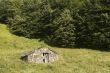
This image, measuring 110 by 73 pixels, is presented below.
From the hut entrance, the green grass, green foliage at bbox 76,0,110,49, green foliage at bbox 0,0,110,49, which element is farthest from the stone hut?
green foliage at bbox 76,0,110,49

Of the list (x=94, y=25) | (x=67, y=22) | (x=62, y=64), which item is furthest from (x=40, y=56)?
(x=67, y=22)

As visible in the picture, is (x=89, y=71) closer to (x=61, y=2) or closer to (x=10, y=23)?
(x=61, y=2)

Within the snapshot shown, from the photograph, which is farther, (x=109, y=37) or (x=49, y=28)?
(x=49, y=28)

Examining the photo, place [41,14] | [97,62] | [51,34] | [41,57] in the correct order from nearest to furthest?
1. [97,62]
2. [41,57]
3. [51,34]
4. [41,14]

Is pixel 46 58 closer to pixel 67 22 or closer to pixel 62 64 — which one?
pixel 62 64

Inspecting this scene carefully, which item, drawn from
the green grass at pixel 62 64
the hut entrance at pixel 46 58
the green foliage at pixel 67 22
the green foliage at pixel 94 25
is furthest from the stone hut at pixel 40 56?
the green foliage at pixel 94 25

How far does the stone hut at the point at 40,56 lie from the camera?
196 ft

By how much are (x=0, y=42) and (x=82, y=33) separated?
69.5ft

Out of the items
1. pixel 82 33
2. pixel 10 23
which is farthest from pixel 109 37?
pixel 10 23

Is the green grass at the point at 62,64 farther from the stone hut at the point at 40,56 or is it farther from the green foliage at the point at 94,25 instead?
the green foliage at the point at 94,25

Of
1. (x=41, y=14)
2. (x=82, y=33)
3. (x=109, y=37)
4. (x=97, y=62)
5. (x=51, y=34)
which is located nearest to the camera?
(x=97, y=62)

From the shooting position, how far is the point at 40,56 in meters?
61.1

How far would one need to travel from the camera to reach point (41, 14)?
325ft

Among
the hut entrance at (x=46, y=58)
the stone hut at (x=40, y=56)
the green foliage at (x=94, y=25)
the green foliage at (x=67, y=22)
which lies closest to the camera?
the stone hut at (x=40, y=56)
